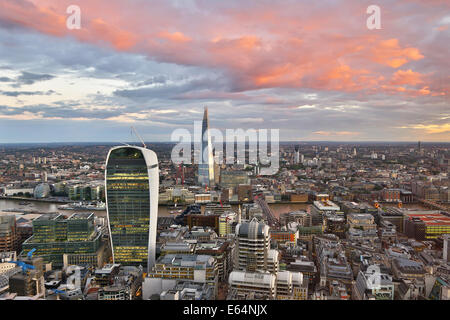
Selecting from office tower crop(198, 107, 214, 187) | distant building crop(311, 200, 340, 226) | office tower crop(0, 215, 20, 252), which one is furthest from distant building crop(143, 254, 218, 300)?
office tower crop(198, 107, 214, 187)

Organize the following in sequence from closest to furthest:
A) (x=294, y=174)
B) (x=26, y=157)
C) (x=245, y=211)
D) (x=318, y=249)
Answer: (x=318, y=249) → (x=245, y=211) → (x=26, y=157) → (x=294, y=174)

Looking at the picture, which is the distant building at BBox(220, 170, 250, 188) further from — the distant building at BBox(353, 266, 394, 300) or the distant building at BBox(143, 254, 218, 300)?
the distant building at BBox(353, 266, 394, 300)

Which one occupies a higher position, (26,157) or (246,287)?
(26,157)

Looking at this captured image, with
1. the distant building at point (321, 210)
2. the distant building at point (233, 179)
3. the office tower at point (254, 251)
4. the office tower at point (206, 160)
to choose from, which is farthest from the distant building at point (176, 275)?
the office tower at point (206, 160)

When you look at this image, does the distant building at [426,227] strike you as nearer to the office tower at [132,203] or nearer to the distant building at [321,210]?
the distant building at [321,210]
